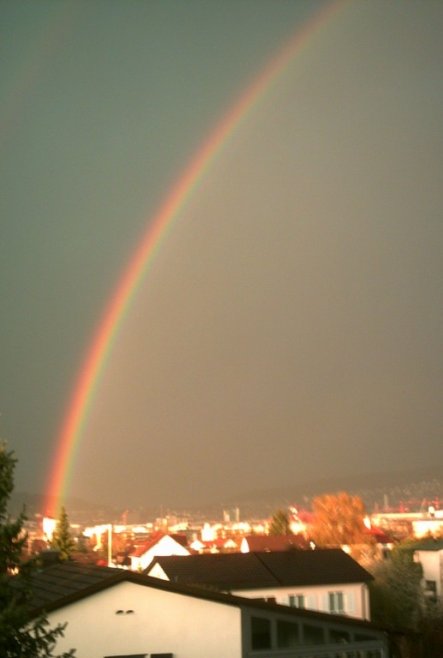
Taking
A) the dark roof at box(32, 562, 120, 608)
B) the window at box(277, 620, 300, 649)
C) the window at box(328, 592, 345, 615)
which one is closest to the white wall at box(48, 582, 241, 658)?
the dark roof at box(32, 562, 120, 608)

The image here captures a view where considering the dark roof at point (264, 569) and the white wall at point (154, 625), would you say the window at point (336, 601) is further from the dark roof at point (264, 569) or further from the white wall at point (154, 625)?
the white wall at point (154, 625)

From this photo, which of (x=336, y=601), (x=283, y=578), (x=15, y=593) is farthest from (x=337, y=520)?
(x=15, y=593)

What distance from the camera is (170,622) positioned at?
63.6 ft

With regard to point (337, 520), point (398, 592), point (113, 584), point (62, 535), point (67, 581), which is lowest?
point (113, 584)

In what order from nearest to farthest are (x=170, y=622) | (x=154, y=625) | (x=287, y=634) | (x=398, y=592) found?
1. (x=154, y=625)
2. (x=170, y=622)
3. (x=287, y=634)
4. (x=398, y=592)

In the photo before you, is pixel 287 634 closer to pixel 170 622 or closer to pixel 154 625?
pixel 170 622

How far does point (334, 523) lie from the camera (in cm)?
8675

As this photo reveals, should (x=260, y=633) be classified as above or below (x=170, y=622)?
below

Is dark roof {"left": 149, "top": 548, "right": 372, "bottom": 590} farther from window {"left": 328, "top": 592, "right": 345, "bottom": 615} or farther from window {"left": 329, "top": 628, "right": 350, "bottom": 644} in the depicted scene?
window {"left": 329, "top": 628, "right": 350, "bottom": 644}

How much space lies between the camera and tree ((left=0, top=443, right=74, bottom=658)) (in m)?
10.2

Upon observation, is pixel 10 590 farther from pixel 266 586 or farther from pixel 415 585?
pixel 415 585

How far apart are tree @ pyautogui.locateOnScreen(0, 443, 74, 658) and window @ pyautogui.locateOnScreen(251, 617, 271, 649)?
919 centimetres

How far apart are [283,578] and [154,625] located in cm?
2483

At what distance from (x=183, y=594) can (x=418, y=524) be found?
119m
